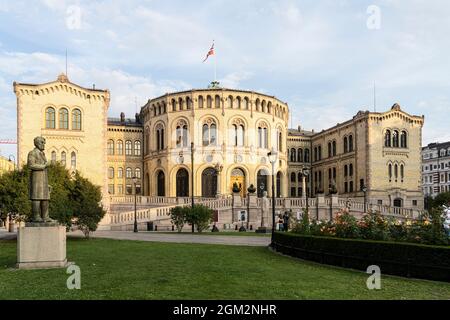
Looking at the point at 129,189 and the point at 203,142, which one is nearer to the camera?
the point at 203,142

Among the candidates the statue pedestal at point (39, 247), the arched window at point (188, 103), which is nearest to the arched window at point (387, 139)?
the arched window at point (188, 103)

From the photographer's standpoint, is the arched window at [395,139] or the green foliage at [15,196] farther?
the arched window at [395,139]

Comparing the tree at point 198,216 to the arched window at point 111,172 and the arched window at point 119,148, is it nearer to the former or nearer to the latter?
the arched window at point 111,172

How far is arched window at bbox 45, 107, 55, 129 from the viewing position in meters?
49.3

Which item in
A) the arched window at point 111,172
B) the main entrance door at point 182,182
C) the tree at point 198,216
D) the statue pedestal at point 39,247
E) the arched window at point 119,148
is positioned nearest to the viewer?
the statue pedestal at point 39,247

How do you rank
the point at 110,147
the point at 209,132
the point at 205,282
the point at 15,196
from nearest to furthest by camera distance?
the point at 205,282 → the point at 15,196 → the point at 209,132 → the point at 110,147

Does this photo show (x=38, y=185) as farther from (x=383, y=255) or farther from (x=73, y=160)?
(x=73, y=160)

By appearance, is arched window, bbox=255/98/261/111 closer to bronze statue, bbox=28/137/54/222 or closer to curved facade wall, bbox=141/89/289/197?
curved facade wall, bbox=141/89/289/197

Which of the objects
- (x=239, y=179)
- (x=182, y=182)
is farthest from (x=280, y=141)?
(x=182, y=182)

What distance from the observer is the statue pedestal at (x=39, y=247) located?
1249 cm

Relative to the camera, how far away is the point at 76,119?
49969 millimetres

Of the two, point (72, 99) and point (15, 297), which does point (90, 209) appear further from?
point (72, 99)

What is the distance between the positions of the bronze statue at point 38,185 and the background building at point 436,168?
103725 mm

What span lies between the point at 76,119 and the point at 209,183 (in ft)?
56.8
